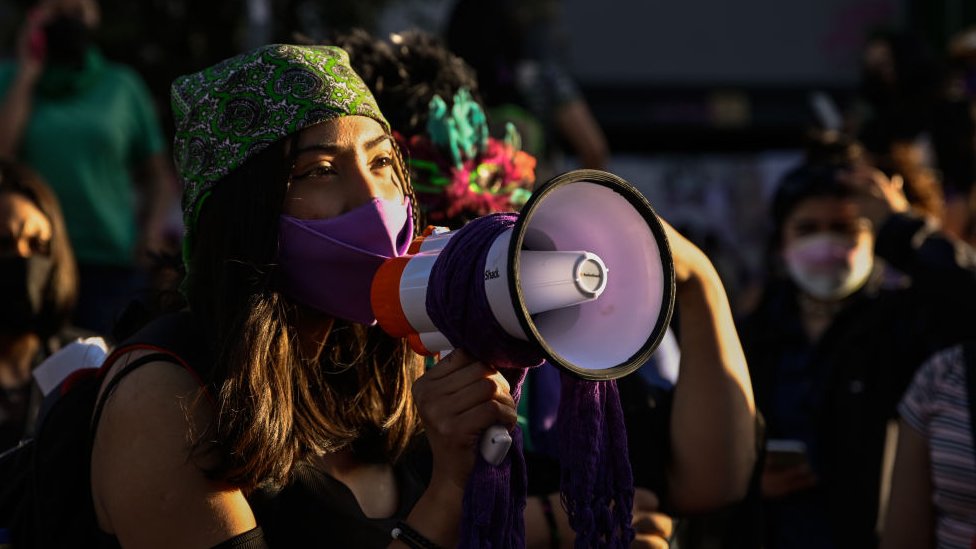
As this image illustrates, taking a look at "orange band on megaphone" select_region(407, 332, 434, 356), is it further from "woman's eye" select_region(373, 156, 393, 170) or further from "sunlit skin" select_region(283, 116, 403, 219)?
"woman's eye" select_region(373, 156, 393, 170)

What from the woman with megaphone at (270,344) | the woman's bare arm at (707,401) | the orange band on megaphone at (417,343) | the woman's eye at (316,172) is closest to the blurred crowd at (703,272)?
the woman's bare arm at (707,401)

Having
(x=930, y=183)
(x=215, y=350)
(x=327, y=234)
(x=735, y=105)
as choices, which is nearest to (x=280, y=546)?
(x=215, y=350)

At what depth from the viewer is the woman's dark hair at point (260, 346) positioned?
6.85 feet

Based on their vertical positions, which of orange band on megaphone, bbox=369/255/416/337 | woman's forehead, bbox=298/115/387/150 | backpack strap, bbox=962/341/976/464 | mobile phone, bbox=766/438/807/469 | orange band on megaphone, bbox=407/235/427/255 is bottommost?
mobile phone, bbox=766/438/807/469

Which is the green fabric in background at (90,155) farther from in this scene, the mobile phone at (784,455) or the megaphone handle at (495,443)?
the megaphone handle at (495,443)

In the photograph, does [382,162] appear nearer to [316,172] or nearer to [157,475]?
[316,172]

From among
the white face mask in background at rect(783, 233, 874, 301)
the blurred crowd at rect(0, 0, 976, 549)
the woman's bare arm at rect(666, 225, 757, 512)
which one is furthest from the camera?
the white face mask in background at rect(783, 233, 874, 301)

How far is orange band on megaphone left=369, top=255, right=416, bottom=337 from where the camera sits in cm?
195

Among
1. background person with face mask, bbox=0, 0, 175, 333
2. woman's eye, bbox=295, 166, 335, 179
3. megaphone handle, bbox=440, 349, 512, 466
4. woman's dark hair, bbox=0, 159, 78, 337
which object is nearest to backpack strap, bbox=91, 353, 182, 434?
woman's eye, bbox=295, 166, 335, 179

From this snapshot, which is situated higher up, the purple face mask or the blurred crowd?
the purple face mask

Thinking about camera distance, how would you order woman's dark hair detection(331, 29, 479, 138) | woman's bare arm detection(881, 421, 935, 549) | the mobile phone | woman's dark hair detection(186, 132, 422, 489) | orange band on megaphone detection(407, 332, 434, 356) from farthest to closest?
the mobile phone, woman's bare arm detection(881, 421, 935, 549), woman's dark hair detection(331, 29, 479, 138), woman's dark hair detection(186, 132, 422, 489), orange band on megaphone detection(407, 332, 434, 356)

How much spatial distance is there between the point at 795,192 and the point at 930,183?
635 millimetres

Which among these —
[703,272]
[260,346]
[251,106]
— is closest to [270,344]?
[260,346]

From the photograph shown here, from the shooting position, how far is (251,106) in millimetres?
2223
